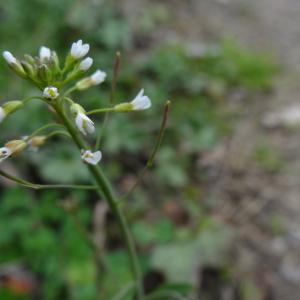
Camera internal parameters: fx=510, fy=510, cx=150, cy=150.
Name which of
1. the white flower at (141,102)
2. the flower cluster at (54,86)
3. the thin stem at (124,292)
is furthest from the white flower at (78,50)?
the thin stem at (124,292)

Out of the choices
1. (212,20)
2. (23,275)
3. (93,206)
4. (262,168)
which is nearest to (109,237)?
(93,206)

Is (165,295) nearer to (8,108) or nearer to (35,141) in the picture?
(35,141)

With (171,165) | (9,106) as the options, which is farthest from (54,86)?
Answer: (171,165)

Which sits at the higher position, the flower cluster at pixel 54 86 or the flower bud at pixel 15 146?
the flower cluster at pixel 54 86

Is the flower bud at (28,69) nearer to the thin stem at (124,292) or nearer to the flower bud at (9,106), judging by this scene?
the flower bud at (9,106)

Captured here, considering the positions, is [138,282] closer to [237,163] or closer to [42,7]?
[237,163]

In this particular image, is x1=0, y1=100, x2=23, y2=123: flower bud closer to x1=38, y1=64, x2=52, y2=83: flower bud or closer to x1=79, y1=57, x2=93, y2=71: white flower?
x1=38, y1=64, x2=52, y2=83: flower bud
